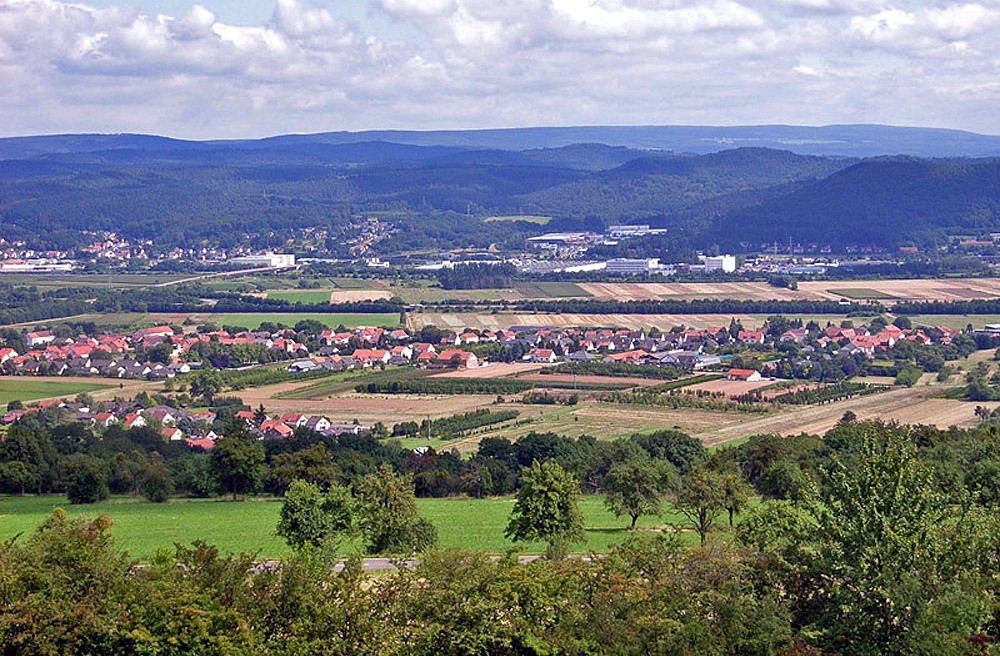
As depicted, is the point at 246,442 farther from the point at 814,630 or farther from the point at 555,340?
the point at 555,340

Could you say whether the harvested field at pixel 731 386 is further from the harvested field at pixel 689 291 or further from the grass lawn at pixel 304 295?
the grass lawn at pixel 304 295

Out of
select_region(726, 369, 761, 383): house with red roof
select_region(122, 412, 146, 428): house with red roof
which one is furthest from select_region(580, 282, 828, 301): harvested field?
select_region(122, 412, 146, 428): house with red roof

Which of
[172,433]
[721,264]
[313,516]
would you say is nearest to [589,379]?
[172,433]

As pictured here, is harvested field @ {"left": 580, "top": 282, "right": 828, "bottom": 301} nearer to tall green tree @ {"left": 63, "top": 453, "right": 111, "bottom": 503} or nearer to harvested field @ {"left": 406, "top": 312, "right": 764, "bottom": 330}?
harvested field @ {"left": 406, "top": 312, "right": 764, "bottom": 330}

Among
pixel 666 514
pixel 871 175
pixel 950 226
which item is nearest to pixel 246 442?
pixel 666 514

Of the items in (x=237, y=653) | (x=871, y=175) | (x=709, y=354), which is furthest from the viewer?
(x=871, y=175)
